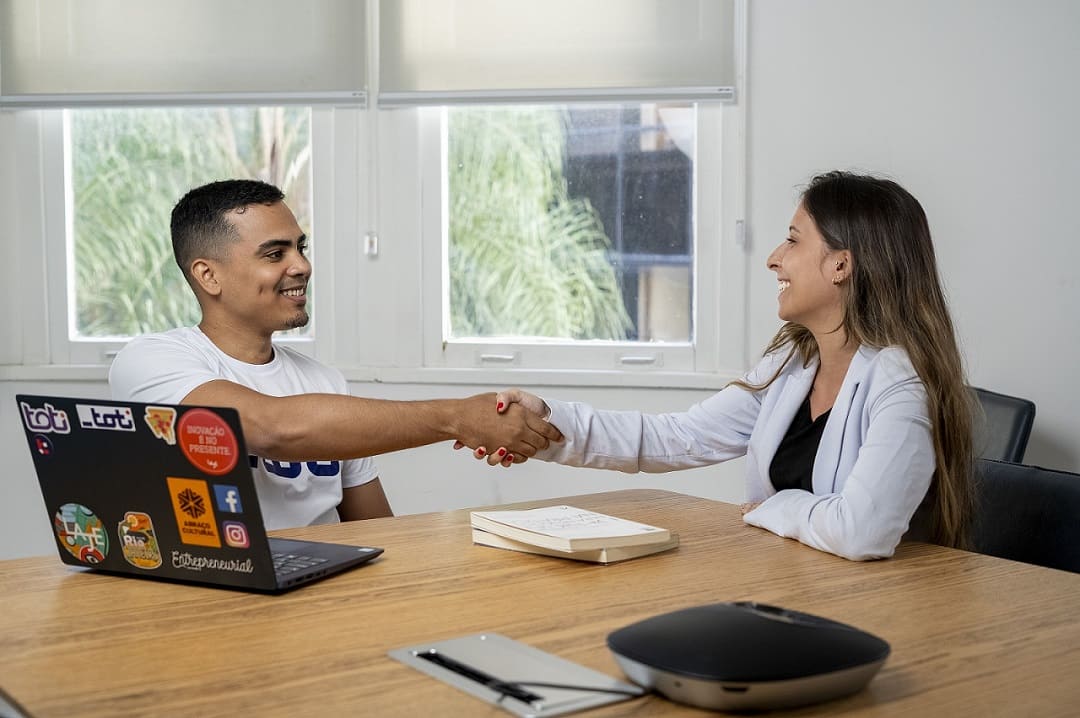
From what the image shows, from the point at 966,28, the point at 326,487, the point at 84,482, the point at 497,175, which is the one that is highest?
the point at 966,28

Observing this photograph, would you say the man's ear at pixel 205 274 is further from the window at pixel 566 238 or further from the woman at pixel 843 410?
the window at pixel 566 238

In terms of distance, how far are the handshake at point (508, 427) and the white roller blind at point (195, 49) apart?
1543mm

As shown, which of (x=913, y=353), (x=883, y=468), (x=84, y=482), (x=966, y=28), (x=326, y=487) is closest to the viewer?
(x=84, y=482)

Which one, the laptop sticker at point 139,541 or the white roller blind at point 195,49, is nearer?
the laptop sticker at point 139,541

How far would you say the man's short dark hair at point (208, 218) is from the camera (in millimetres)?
2354

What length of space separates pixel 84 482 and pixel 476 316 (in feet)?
7.11

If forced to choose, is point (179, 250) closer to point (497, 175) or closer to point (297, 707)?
point (497, 175)

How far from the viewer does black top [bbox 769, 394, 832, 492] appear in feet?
6.53

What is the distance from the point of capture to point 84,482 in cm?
143

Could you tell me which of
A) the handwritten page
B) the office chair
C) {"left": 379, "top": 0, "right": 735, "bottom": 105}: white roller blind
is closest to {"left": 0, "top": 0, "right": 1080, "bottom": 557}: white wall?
{"left": 379, "top": 0, "right": 735, "bottom": 105}: white roller blind

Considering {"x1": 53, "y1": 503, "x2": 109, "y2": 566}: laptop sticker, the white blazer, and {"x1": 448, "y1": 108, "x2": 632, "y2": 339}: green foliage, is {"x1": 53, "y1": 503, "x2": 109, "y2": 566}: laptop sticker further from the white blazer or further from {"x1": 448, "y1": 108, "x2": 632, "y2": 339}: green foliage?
{"x1": 448, "y1": 108, "x2": 632, "y2": 339}: green foliage

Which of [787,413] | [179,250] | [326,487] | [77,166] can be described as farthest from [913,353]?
[77,166]

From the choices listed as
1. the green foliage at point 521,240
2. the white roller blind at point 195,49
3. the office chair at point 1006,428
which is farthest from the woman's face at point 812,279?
the white roller blind at point 195,49

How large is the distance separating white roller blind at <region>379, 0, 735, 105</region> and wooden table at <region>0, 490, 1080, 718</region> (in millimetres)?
1882
